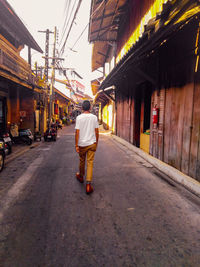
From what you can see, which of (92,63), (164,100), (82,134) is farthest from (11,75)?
(92,63)

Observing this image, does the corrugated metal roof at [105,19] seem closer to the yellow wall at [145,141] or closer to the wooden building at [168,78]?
the wooden building at [168,78]

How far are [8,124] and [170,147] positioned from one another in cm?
1082

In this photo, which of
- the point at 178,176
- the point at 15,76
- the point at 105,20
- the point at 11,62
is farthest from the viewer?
the point at 105,20

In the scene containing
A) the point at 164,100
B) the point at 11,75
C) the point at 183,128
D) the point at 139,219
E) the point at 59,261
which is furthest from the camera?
the point at 11,75

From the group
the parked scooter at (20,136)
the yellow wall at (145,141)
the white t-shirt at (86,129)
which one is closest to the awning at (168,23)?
the white t-shirt at (86,129)

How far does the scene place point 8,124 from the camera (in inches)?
483

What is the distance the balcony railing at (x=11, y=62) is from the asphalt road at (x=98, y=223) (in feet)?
20.2

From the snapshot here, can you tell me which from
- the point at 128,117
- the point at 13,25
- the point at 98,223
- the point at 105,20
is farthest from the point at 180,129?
the point at 13,25

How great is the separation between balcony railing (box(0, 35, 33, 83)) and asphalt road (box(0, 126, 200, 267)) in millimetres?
6143

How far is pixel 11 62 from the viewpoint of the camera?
32.0 feet

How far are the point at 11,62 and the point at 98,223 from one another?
10.00 meters

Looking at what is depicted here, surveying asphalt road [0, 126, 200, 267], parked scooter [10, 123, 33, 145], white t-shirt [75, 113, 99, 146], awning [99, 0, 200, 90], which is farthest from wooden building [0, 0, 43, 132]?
asphalt road [0, 126, 200, 267]

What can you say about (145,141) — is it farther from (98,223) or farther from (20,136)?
(20,136)

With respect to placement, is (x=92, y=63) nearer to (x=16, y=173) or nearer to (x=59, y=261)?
(x=16, y=173)
